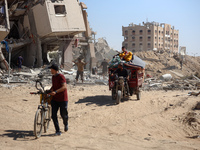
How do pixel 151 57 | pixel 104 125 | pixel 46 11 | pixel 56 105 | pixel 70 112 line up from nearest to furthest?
pixel 56 105, pixel 104 125, pixel 70 112, pixel 46 11, pixel 151 57

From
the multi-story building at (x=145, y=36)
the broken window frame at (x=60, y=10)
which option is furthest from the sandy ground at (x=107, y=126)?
the multi-story building at (x=145, y=36)

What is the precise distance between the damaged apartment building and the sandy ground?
1337 cm

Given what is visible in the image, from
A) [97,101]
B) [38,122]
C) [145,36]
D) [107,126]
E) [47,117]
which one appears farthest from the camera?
[145,36]

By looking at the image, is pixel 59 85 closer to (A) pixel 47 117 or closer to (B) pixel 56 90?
(B) pixel 56 90

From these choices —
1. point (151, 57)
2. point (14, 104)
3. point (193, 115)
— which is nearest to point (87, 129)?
point (193, 115)

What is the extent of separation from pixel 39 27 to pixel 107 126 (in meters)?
19.9

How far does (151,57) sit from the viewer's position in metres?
60.7

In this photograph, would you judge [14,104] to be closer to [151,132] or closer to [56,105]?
[56,105]

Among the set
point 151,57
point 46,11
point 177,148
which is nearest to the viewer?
point 177,148

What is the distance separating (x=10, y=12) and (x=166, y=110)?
790 inches

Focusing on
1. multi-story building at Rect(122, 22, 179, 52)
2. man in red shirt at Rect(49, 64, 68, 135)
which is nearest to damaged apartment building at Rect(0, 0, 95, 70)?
man in red shirt at Rect(49, 64, 68, 135)

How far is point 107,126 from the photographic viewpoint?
319 inches

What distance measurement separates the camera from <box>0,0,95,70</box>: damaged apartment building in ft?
82.0

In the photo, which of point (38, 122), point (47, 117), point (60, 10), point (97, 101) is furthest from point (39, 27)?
point (38, 122)
